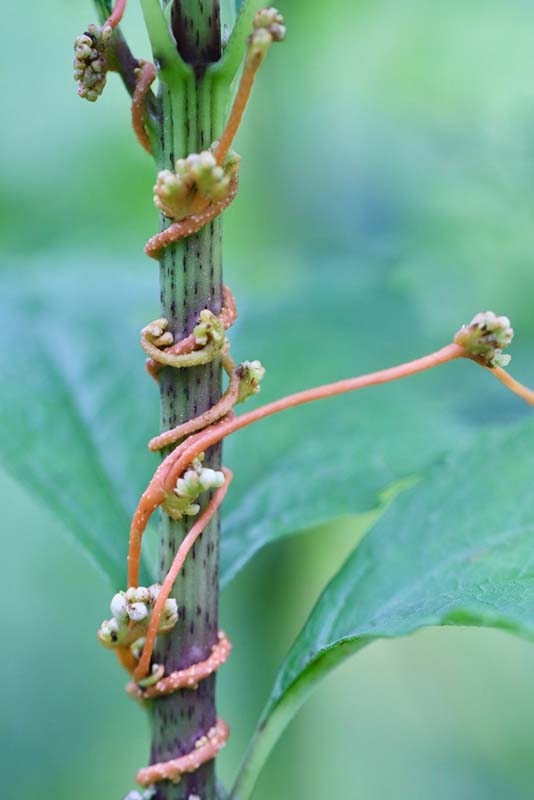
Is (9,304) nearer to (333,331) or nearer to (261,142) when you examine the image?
(333,331)

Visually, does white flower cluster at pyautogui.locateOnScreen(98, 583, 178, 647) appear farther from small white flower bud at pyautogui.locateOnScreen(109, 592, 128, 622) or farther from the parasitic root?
the parasitic root

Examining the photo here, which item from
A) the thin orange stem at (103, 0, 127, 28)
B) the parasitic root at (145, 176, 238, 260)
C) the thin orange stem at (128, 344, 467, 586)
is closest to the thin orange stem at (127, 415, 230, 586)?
the thin orange stem at (128, 344, 467, 586)

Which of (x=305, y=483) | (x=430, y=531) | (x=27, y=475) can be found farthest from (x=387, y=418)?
(x=27, y=475)

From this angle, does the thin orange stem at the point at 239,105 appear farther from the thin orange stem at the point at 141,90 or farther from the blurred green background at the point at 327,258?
the blurred green background at the point at 327,258

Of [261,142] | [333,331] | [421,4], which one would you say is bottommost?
[333,331]

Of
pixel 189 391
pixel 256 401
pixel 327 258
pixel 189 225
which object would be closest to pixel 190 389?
pixel 189 391

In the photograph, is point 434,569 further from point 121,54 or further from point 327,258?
point 327,258
